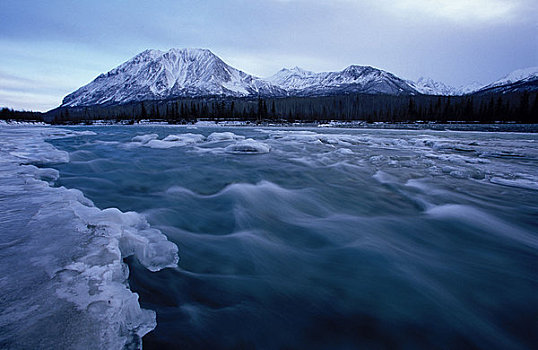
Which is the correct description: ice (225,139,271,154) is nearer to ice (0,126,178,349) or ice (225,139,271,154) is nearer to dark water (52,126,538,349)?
dark water (52,126,538,349)

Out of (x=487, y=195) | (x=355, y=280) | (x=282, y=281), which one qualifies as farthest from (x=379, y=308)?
(x=487, y=195)

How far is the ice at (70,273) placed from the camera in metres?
1.39

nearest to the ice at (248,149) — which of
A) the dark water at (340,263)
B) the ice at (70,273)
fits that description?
the dark water at (340,263)

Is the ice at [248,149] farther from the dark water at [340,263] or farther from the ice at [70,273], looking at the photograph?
the ice at [70,273]

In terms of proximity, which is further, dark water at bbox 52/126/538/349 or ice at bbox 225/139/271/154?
ice at bbox 225/139/271/154

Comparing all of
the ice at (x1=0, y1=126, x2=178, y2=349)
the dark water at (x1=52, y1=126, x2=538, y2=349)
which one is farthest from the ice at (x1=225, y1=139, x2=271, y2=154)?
the ice at (x1=0, y1=126, x2=178, y2=349)

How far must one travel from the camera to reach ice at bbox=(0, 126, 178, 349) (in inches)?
54.6

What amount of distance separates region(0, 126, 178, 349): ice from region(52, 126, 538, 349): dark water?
25 cm

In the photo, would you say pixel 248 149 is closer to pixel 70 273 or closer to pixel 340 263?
pixel 340 263

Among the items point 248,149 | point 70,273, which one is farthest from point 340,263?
point 248,149

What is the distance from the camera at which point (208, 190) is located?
5719 millimetres

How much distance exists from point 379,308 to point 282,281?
88cm

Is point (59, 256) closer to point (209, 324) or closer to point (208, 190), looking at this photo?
point (209, 324)

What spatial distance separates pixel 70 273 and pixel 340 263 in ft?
8.14
